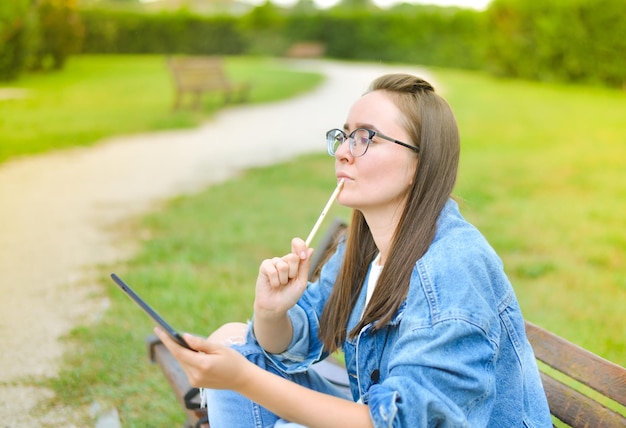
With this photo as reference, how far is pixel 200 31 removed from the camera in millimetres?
28000

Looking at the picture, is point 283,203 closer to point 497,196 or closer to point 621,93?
point 497,196

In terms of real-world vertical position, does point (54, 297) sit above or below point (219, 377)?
below

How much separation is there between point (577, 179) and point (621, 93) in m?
10.2

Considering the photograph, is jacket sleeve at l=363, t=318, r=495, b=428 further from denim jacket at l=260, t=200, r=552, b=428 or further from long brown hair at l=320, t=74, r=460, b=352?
long brown hair at l=320, t=74, r=460, b=352

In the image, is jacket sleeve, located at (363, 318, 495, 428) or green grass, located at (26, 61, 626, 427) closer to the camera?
jacket sleeve, located at (363, 318, 495, 428)

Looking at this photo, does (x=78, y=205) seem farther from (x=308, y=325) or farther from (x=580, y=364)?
(x=580, y=364)

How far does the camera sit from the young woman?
145cm

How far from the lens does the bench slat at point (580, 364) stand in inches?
70.2

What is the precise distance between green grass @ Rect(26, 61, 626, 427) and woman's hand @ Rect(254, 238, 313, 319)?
1.78ft

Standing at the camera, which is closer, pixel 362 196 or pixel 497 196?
pixel 362 196

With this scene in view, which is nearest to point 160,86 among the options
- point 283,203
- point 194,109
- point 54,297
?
point 194,109

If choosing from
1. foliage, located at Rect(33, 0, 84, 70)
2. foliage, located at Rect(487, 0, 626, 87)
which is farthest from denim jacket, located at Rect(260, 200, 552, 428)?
foliage, located at Rect(487, 0, 626, 87)

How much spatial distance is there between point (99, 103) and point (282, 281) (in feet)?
39.4

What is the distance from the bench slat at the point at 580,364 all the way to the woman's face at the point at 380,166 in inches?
24.8
